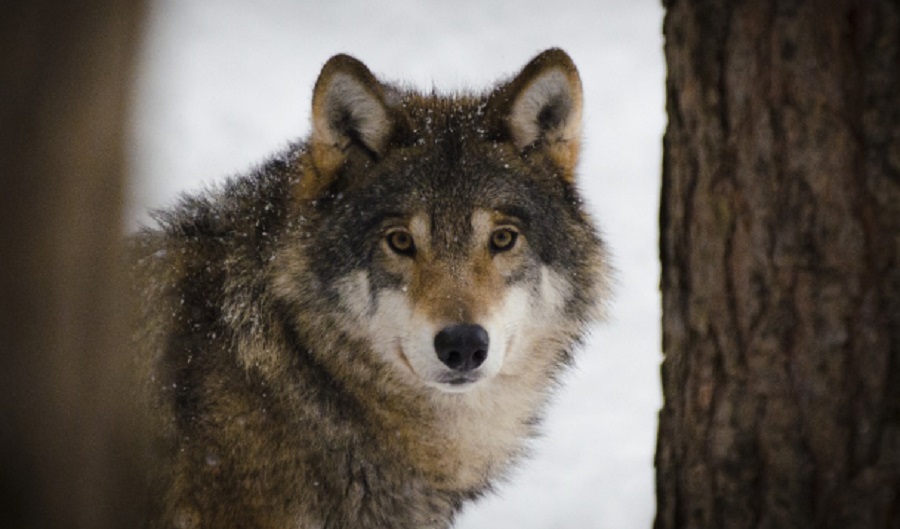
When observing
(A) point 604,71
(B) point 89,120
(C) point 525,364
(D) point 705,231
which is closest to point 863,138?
Result: (D) point 705,231

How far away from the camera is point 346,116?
4.08m

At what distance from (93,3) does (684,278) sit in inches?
76.1

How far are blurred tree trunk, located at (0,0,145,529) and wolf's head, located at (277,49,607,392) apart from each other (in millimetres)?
1289

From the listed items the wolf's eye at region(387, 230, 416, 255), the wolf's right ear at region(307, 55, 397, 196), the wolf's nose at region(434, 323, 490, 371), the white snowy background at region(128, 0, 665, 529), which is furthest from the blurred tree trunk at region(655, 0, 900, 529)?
the white snowy background at region(128, 0, 665, 529)

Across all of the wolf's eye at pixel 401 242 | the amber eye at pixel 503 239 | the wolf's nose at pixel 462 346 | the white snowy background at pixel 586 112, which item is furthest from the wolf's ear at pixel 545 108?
the wolf's nose at pixel 462 346

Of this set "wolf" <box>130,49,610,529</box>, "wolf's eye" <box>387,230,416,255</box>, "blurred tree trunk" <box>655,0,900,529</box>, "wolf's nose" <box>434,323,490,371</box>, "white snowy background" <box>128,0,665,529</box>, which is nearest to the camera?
"blurred tree trunk" <box>655,0,900,529</box>

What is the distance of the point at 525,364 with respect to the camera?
167 inches

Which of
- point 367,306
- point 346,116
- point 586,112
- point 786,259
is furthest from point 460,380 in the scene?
point 586,112

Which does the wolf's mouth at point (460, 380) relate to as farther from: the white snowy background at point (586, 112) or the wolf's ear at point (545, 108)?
the wolf's ear at point (545, 108)

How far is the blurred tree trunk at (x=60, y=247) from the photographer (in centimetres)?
253

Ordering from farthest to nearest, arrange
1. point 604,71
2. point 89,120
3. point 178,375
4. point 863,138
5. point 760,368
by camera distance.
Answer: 1. point 604,71
2. point 178,375
3. point 760,368
4. point 863,138
5. point 89,120

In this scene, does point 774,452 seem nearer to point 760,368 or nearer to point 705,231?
point 760,368

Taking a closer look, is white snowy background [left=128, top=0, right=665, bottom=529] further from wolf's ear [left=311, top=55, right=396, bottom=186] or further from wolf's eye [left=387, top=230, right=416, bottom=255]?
wolf's ear [left=311, top=55, right=396, bottom=186]

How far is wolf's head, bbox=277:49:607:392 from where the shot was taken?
3818 millimetres
